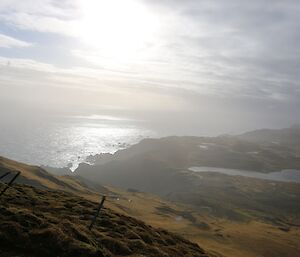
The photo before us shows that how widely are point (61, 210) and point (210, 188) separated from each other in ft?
500

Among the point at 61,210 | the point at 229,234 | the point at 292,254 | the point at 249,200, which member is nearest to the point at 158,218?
the point at 229,234

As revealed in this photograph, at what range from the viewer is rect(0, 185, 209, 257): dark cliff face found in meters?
21.1

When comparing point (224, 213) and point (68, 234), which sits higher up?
point (68, 234)

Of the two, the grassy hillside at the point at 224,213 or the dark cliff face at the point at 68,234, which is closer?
the dark cliff face at the point at 68,234

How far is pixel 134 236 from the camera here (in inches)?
1152

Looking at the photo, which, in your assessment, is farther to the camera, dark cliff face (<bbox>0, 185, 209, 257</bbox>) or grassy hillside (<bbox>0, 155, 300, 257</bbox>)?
grassy hillside (<bbox>0, 155, 300, 257</bbox>)

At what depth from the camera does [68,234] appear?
23.3 meters

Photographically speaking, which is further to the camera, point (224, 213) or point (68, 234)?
point (224, 213)

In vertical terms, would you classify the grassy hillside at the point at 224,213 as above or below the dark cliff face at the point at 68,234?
below

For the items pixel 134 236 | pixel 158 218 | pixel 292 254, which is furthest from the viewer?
pixel 158 218

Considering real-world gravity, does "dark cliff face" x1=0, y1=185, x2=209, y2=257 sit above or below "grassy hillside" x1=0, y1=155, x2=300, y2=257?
above

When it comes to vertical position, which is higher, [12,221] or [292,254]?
[12,221]

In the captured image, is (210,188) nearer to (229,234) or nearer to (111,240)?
(229,234)

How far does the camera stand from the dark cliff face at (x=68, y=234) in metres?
21.1
